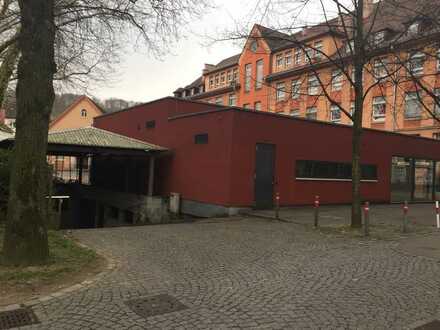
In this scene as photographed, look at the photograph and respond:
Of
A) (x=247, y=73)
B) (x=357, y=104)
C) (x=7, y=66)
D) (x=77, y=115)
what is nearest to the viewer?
(x=357, y=104)

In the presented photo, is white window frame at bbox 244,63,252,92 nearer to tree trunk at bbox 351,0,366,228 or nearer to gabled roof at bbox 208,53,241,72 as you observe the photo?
gabled roof at bbox 208,53,241,72

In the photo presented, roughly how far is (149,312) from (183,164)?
46.4ft

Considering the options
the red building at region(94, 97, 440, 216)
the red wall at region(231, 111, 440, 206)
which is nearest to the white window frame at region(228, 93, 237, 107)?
the red building at region(94, 97, 440, 216)

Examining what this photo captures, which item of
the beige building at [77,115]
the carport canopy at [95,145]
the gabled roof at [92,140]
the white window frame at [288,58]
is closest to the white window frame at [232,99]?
the white window frame at [288,58]

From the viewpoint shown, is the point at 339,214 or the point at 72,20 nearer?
the point at 72,20

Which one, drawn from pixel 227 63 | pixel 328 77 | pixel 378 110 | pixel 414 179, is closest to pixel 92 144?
pixel 328 77

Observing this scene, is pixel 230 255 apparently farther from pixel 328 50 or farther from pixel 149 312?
pixel 328 50

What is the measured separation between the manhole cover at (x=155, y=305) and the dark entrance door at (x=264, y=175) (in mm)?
11230

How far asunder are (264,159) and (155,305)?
12.1 m

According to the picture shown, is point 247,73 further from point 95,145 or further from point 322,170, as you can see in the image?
point 95,145

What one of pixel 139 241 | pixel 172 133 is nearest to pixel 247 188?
pixel 172 133

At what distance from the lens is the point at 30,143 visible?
6477 millimetres

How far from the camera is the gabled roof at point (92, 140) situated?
57.7 ft

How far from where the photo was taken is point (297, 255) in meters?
8.14
